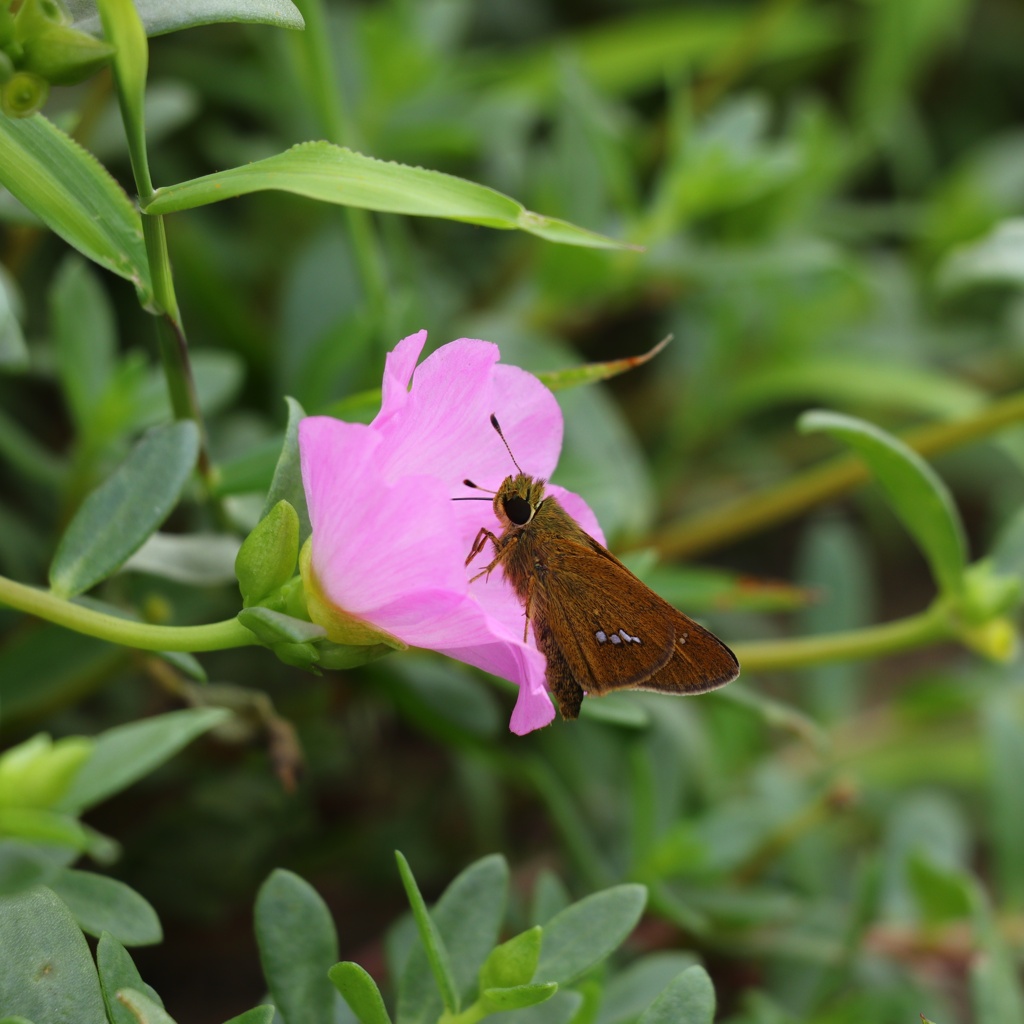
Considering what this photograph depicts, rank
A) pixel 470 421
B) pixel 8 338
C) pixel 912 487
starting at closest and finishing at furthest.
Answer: pixel 470 421
pixel 8 338
pixel 912 487

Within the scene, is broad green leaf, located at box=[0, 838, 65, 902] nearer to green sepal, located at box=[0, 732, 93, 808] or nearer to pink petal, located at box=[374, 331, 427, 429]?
green sepal, located at box=[0, 732, 93, 808]

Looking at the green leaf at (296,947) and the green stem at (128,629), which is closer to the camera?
the green stem at (128,629)

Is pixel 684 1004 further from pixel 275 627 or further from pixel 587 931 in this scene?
pixel 275 627

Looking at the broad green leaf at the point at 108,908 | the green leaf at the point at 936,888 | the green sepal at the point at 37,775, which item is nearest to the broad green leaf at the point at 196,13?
the green sepal at the point at 37,775

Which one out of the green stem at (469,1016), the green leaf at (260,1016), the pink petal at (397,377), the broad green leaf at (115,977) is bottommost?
the green stem at (469,1016)

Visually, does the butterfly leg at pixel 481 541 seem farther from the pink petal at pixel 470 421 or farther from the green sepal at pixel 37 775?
the green sepal at pixel 37 775

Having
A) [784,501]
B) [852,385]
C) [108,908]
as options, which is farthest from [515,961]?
[852,385]

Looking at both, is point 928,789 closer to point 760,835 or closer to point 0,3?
point 760,835
